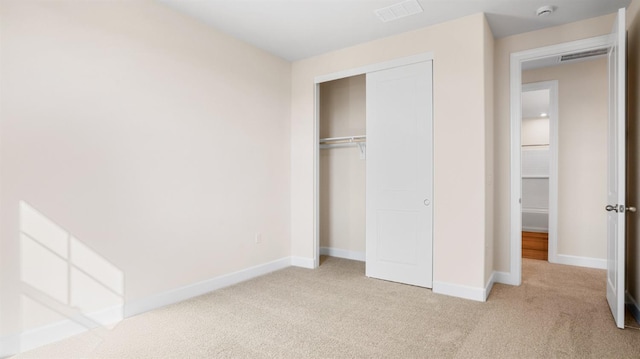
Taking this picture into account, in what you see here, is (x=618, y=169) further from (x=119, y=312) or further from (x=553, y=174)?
(x=119, y=312)

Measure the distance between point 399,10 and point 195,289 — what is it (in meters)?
3.30

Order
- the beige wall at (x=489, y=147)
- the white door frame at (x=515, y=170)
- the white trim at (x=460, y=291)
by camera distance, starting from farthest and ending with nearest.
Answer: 1. the white door frame at (x=515, y=170)
2. the beige wall at (x=489, y=147)
3. the white trim at (x=460, y=291)

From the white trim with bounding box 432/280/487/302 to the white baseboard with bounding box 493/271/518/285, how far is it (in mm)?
A: 740

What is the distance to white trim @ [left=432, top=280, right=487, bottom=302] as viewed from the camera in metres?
3.12

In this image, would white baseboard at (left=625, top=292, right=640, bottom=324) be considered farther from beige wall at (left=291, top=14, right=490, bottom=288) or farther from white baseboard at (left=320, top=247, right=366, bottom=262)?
white baseboard at (left=320, top=247, right=366, bottom=262)

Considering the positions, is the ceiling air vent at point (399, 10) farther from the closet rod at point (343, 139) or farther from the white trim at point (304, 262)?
the white trim at point (304, 262)

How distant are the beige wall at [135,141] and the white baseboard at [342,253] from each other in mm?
1173

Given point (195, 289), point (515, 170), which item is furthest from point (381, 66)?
point (195, 289)

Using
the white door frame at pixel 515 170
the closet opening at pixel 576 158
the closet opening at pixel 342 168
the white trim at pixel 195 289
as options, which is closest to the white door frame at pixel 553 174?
the closet opening at pixel 576 158

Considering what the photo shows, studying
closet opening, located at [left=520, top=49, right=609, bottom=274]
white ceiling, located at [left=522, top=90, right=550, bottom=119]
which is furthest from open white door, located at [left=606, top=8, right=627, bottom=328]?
white ceiling, located at [left=522, top=90, right=550, bottom=119]

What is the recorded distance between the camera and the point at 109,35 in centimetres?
262

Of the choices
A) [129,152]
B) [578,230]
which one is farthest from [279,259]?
[578,230]

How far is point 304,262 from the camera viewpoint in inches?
171

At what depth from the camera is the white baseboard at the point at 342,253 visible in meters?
4.71
